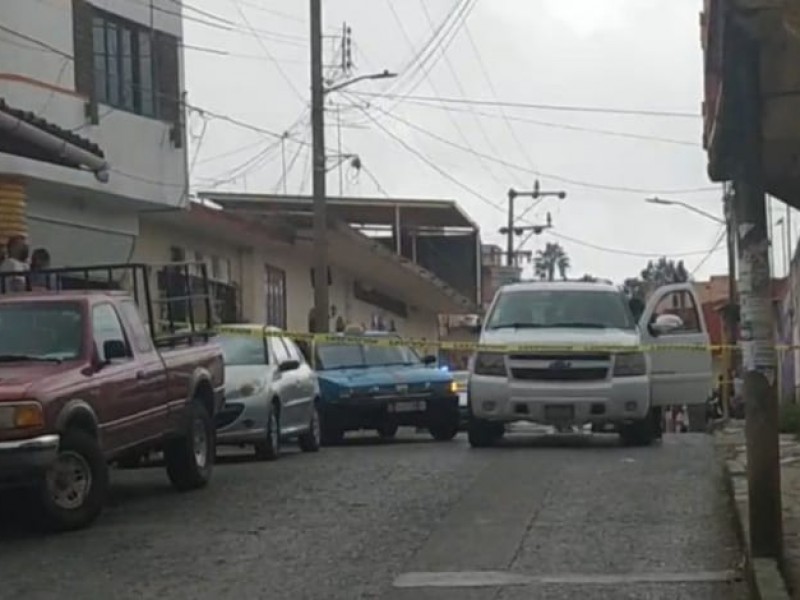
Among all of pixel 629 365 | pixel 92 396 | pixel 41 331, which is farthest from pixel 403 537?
pixel 629 365

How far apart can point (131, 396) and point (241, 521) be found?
148cm

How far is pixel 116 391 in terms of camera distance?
12.7m

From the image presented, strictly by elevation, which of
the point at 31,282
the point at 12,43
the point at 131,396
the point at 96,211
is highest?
the point at 12,43

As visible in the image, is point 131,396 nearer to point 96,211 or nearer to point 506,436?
point 506,436

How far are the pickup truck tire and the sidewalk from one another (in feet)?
14.8

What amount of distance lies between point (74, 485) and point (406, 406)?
983cm

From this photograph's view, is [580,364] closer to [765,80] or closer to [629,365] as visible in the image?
[629,365]

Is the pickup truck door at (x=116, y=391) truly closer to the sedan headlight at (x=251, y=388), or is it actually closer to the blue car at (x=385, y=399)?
the sedan headlight at (x=251, y=388)

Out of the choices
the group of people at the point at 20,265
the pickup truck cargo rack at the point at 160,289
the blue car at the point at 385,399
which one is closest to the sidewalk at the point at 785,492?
the blue car at the point at 385,399

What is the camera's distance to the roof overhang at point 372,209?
45.7 metres

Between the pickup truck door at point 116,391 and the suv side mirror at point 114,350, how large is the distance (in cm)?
1

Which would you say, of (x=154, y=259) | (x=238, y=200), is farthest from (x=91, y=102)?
(x=238, y=200)

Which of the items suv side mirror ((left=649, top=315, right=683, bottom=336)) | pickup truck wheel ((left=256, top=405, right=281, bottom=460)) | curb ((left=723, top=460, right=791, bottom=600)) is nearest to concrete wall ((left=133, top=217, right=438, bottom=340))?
pickup truck wheel ((left=256, top=405, right=281, bottom=460))

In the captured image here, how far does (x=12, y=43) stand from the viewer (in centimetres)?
2277
